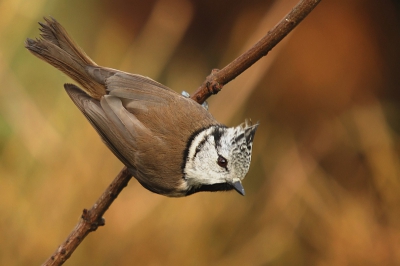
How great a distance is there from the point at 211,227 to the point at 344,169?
100cm

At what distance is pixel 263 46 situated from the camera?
1.77 meters

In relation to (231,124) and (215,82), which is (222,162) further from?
(231,124)

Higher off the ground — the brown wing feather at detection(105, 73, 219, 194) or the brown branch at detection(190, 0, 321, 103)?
the brown branch at detection(190, 0, 321, 103)

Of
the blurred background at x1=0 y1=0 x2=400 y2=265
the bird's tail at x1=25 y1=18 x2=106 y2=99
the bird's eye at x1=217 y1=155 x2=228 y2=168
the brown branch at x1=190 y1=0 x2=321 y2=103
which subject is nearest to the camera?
the brown branch at x1=190 y1=0 x2=321 y2=103

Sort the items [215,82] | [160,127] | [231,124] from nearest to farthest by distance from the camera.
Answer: [215,82] < [160,127] < [231,124]

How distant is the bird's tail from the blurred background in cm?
106

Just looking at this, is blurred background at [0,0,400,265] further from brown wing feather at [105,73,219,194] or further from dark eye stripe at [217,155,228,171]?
dark eye stripe at [217,155,228,171]

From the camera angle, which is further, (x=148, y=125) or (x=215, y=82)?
(x=148, y=125)

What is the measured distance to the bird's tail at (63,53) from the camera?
2.20m

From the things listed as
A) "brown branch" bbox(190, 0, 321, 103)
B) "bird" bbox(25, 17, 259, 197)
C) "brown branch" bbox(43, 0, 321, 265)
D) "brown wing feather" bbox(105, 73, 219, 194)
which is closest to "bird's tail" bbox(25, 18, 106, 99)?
"bird" bbox(25, 17, 259, 197)

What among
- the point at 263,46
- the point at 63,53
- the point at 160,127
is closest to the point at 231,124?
the point at 160,127

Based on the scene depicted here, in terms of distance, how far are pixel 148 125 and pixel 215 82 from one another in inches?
14.4

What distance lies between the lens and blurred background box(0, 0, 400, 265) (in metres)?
3.12

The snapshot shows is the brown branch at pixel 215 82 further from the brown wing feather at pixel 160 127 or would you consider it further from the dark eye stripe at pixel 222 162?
the dark eye stripe at pixel 222 162
